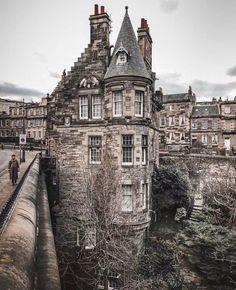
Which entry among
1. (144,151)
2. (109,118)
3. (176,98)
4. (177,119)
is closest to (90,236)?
(144,151)

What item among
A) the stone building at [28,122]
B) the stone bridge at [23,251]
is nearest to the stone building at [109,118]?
the stone bridge at [23,251]

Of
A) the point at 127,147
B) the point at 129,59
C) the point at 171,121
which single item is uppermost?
the point at 129,59

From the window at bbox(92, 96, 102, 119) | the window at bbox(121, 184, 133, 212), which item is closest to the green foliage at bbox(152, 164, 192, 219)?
the window at bbox(121, 184, 133, 212)

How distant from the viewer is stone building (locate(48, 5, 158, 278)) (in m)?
20.6

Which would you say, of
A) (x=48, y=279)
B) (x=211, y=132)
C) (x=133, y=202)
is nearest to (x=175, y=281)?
(x=133, y=202)

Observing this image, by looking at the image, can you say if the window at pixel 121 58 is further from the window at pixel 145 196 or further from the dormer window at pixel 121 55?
the window at pixel 145 196

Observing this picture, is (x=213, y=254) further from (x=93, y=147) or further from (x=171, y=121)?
(x=171, y=121)

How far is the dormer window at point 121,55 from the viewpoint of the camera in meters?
20.6

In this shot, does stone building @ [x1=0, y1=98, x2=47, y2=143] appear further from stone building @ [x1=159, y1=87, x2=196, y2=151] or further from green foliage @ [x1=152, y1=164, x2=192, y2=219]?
green foliage @ [x1=152, y1=164, x2=192, y2=219]

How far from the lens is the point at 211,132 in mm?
58062

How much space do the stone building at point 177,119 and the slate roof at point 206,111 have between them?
1.24 metres

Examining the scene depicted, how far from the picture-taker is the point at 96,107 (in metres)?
22.5

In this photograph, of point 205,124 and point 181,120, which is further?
point 181,120

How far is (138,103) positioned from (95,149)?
16.8 ft
